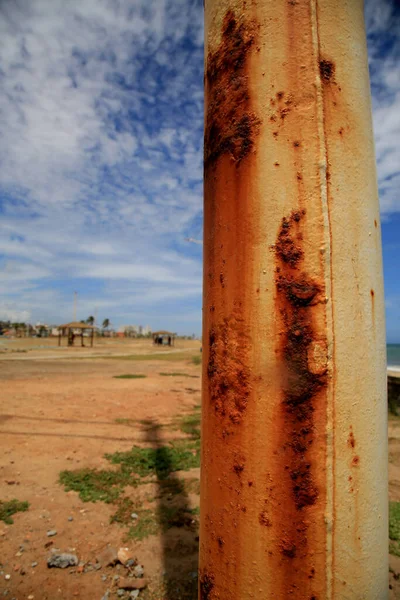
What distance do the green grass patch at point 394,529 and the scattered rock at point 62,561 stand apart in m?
2.77

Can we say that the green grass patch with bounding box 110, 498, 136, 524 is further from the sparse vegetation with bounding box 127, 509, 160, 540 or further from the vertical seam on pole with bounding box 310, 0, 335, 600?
the vertical seam on pole with bounding box 310, 0, 335, 600

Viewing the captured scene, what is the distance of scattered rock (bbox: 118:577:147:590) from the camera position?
2.60 m

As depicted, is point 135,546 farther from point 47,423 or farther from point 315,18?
point 47,423

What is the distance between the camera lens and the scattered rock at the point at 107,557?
286 cm

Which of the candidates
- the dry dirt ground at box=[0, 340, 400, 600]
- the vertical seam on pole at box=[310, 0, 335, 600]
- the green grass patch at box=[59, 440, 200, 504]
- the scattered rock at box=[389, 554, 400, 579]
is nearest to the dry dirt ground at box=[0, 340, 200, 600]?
the dry dirt ground at box=[0, 340, 400, 600]

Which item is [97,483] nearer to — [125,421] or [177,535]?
[177,535]

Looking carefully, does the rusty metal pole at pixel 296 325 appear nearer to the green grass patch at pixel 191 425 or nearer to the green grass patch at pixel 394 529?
the green grass patch at pixel 394 529

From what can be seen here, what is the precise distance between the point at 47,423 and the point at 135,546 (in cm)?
438

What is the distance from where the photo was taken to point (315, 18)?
0.80 meters

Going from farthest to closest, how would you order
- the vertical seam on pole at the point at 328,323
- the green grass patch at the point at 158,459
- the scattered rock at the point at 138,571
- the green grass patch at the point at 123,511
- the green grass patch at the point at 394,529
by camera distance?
the green grass patch at the point at 158,459
the green grass patch at the point at 123,511
the green grass patch at the point at 394,529
the scattered rock at the point at 138,571
the vertical seam on pole at the point at 328,323

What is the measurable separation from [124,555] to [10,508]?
1479 mm

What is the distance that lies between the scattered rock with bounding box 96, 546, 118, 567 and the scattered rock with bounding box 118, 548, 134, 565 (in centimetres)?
4

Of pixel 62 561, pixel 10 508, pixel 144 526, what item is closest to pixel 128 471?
pixel 144 526

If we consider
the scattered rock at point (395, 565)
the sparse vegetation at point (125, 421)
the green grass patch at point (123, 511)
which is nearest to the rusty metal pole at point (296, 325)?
the scattered rock at point (395, 565)
